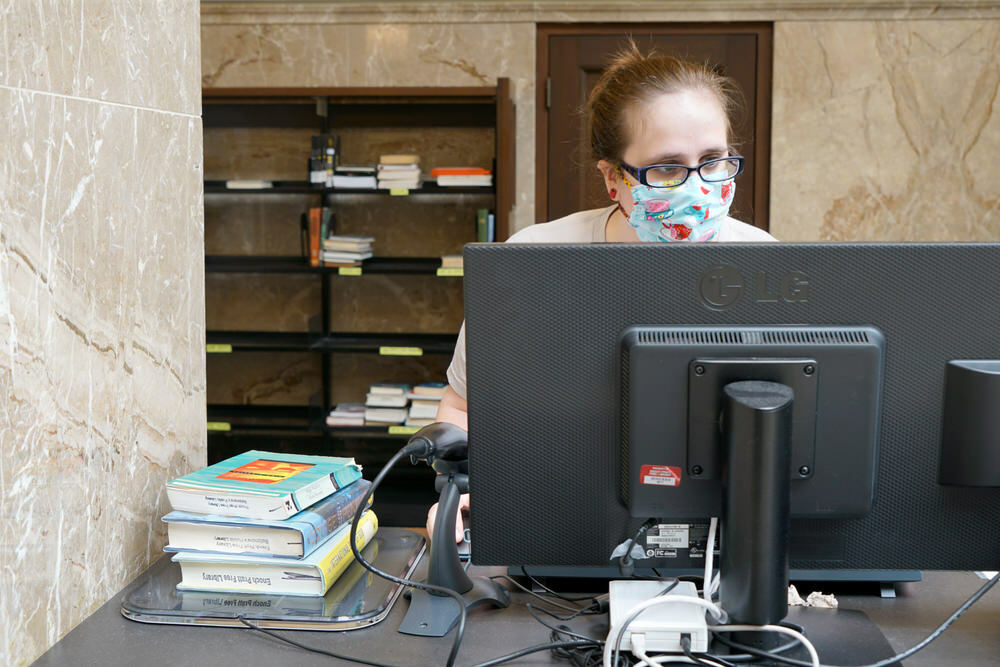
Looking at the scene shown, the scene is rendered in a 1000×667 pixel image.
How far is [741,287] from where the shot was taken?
0.94 meters

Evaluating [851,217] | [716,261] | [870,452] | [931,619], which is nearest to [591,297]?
[716,261]

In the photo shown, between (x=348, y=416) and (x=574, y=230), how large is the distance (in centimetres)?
271

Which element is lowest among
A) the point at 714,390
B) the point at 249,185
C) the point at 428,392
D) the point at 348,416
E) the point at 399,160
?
the point at 348,416

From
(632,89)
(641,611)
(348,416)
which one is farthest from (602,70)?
(641,611)

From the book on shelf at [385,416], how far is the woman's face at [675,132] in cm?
280

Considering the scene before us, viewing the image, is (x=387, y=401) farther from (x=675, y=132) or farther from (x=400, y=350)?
(x=675, y=132)

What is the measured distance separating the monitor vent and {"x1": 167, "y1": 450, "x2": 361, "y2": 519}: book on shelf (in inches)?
21.1

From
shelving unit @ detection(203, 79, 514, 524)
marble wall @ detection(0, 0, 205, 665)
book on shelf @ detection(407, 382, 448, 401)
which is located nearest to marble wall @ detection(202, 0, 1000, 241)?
shelving unit @ detection(203, 79, 514, 524)

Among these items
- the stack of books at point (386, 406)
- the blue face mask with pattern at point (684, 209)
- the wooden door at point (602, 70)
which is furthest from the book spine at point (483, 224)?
the blue face mask with pattern at point (684, 209)

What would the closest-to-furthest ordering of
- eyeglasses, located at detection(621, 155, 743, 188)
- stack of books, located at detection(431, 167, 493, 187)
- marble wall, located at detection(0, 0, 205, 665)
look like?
marble wall, located at detection(0, 0, 205, 665) → eyeglasses, located at detection(621, 155, 743, 188) → stack of books, located at detection(431, 167, 493, 187)

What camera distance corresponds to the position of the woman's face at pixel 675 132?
156cm

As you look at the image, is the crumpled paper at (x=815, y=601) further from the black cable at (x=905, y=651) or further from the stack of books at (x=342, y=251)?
the stack of books at (x=342, y=251)

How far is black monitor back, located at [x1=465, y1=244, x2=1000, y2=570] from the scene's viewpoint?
927 mm

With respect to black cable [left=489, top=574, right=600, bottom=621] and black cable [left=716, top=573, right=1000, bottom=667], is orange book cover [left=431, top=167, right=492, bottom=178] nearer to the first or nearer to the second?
black cable [left=489, top=574, right=600, bottom=621]
